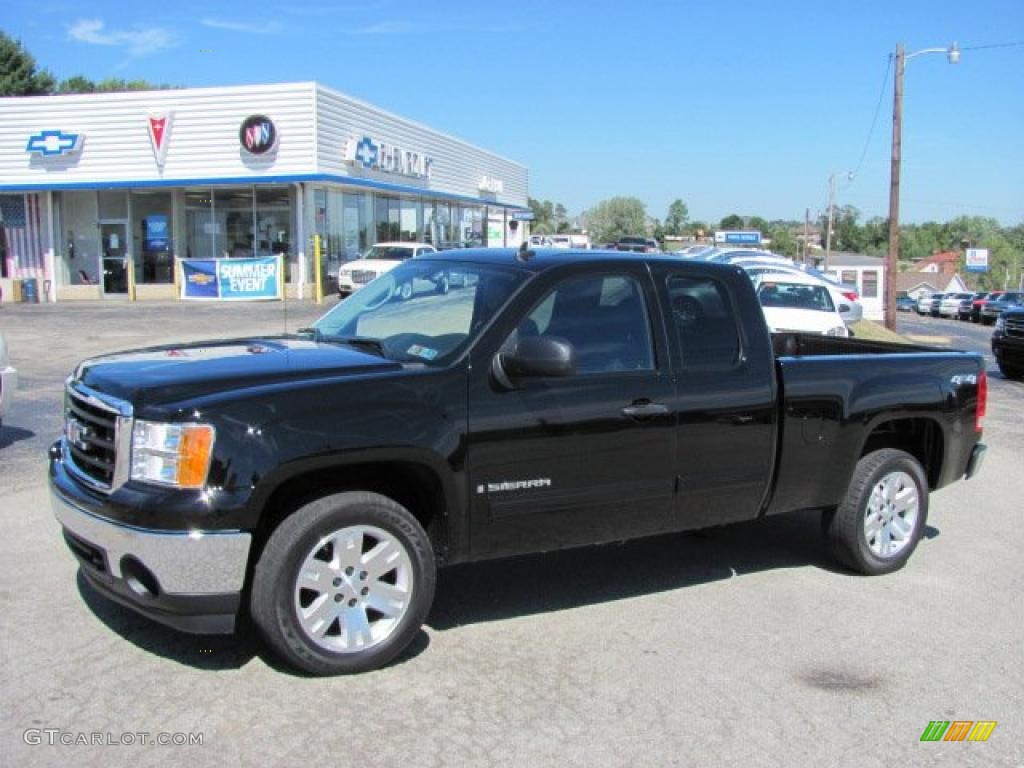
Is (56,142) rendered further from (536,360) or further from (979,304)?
(979,304)

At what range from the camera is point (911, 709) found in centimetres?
410

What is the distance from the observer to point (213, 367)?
4.34 m

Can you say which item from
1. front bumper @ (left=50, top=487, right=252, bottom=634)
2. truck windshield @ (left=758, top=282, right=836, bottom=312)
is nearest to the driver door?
A: front bumper @ (left=50, top=487, right=252, bottom=634)

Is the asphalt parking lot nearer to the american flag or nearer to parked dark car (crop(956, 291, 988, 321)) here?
the american flag

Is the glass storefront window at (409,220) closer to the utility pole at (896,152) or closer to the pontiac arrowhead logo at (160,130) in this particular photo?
the pontiac arrowhead logo at (160,130)

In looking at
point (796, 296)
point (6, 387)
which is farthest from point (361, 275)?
point (6, 387)

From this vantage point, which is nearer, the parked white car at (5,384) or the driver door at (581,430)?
the driver door at (581,430)

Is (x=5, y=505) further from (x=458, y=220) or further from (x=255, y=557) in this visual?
(x=458, y=220)

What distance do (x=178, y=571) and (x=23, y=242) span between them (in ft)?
98.9

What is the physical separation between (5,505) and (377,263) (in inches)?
852

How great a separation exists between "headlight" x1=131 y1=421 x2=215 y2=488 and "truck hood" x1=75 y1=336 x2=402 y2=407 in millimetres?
140

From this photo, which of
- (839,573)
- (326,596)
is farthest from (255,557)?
(839,573)

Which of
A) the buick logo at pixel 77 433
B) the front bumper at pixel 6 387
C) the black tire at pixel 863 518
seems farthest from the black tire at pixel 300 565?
the front bumper at pixel 6 387

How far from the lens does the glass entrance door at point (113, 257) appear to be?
29.7 meters
